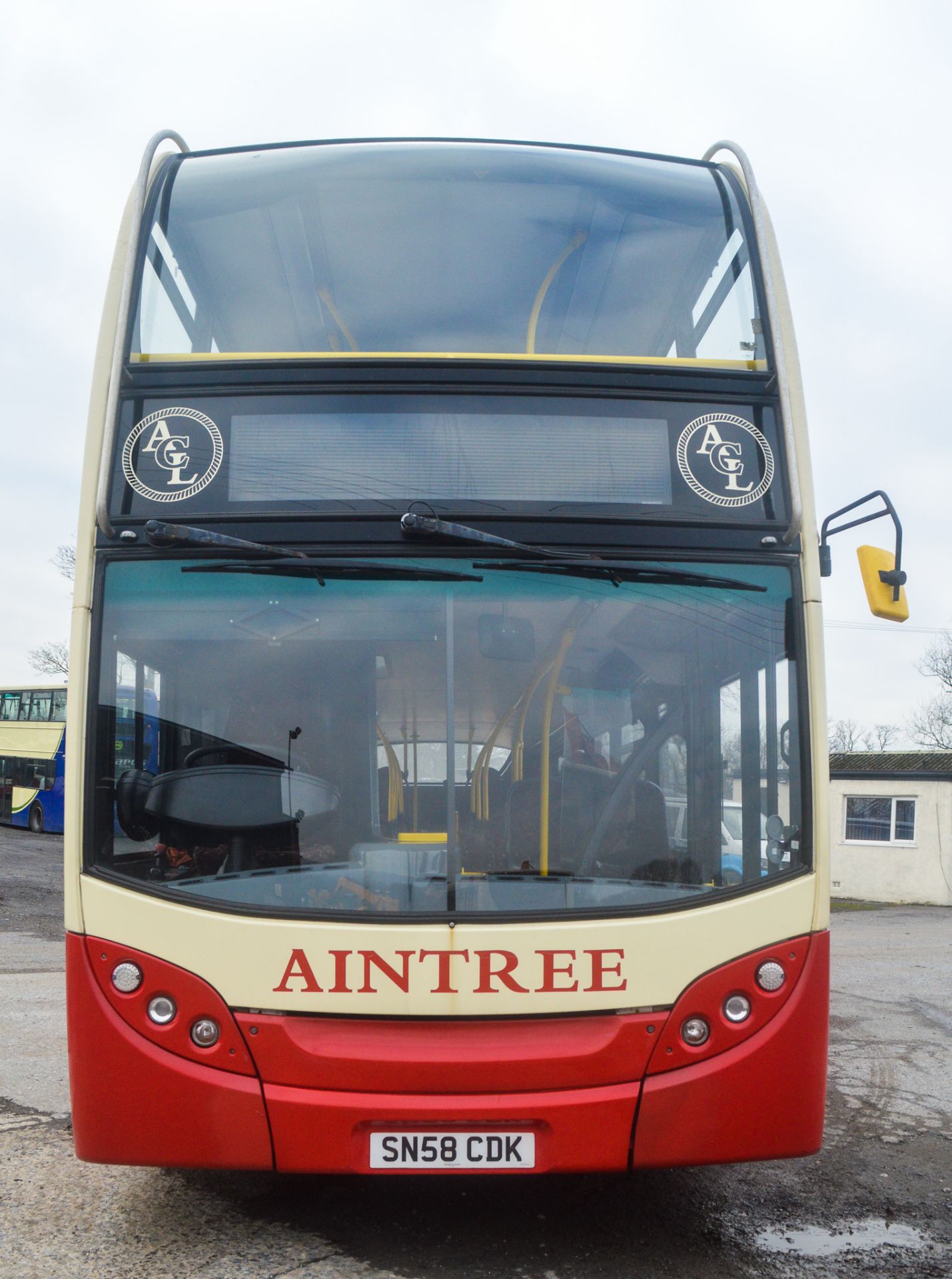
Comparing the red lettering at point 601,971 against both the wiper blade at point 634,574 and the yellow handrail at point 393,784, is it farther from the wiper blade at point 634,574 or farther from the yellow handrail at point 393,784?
the wiper blade at point 634,574

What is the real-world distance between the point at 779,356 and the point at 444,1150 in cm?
286

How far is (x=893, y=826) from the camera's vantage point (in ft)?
101

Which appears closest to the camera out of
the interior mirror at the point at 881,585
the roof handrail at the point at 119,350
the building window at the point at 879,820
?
the roof handrail at the point at 119,350

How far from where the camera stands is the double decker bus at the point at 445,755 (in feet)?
12.0

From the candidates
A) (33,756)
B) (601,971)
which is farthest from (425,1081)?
(33,756)

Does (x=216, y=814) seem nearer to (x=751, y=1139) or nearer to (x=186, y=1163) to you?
(x=186, y=1163)

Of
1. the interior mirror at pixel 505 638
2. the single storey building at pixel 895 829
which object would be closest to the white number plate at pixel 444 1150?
the interior mirror at pixel 505 638

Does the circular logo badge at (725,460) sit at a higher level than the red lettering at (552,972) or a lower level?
higher

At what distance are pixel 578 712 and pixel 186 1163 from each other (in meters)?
1.86

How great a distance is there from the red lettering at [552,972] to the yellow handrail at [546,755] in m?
0.27

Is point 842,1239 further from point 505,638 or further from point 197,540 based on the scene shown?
point 197,540

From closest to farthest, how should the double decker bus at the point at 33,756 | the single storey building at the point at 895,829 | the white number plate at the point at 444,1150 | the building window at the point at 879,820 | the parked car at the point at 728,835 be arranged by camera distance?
the white number plate at the point at 444,1150 < the parked car at the point at 728,835 < the single storey building at the point at 895,829 < the double decker bus at the point at 33,756 < the building window at the point at 879,820

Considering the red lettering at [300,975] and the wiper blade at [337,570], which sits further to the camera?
the wiper blade at [337,570]

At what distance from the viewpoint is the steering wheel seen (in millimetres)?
3934
